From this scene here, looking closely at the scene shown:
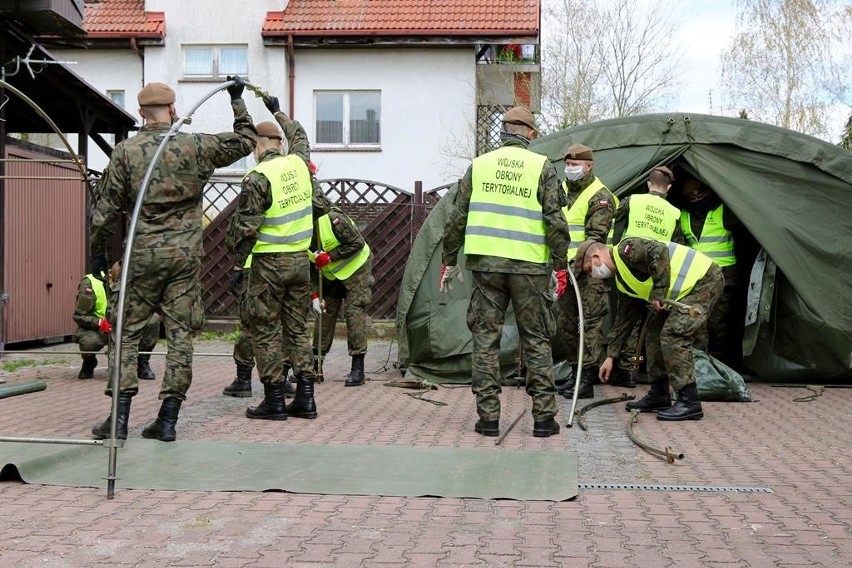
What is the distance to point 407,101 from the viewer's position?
854 inches

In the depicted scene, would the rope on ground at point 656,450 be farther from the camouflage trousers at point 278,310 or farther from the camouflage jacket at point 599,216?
the camouflage trousers at point 278,310

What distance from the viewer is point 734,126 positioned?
32.0ft

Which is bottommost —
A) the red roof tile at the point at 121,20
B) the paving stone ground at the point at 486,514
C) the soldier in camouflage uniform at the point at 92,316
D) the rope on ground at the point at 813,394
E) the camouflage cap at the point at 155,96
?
the paving stone ground at the point at 486,514

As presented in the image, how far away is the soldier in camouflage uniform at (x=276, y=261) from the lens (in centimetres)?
717

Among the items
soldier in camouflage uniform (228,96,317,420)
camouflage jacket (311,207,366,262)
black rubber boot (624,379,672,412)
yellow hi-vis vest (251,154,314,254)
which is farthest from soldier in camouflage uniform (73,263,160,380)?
black rubber boot (624,379,672,412)

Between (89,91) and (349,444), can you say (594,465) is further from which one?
(89,91)

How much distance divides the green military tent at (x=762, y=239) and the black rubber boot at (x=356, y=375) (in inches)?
18.5

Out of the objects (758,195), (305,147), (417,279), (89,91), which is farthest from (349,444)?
(89,91)

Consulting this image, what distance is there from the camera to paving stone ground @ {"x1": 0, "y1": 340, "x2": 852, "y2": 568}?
13.6ft

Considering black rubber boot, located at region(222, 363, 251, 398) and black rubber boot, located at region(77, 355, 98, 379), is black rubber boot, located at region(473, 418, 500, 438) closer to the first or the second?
black rubber boot, located at region(222, 363, 251, 398)

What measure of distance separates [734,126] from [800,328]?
198cm

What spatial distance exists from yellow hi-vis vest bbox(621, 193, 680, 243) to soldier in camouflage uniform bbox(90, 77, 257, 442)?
3.61m

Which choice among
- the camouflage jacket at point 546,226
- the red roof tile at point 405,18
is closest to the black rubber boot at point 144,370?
the camouflage jacket at point 546,226

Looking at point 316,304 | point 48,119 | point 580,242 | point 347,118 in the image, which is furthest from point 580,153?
point 347,118
